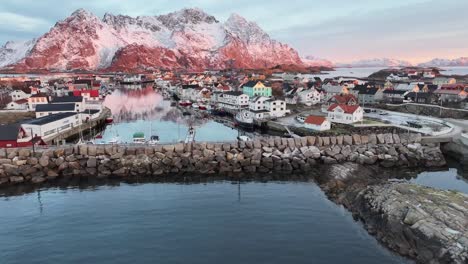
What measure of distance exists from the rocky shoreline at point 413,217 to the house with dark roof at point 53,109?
41.6 m

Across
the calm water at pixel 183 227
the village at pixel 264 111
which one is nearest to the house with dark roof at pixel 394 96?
the village at pixel 264 111

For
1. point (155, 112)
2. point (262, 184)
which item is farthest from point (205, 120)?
point (262, 184)

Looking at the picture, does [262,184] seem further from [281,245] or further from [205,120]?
[205,120]

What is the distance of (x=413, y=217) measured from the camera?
51.7ft

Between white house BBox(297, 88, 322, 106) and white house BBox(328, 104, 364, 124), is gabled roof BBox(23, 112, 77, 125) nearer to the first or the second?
white house BBox(328, 104, 364, 124)

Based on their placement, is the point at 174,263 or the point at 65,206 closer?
the point at 174,263

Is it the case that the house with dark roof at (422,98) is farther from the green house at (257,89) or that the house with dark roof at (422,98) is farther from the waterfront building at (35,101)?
the waterfront building at (35,101)

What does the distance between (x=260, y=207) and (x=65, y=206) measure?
12.3 m

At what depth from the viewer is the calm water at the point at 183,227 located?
15.3 metres

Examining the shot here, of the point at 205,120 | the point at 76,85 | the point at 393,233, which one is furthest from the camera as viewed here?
the point at 76,85

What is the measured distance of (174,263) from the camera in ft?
48.4

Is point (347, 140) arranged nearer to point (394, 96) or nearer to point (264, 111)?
point (264, 111)

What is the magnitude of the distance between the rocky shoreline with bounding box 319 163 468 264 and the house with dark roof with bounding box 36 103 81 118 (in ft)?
136

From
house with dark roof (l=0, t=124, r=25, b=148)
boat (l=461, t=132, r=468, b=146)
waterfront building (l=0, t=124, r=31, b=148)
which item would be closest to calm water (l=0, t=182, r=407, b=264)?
waterfront building (l=0, t=124, r=31, b=148)
